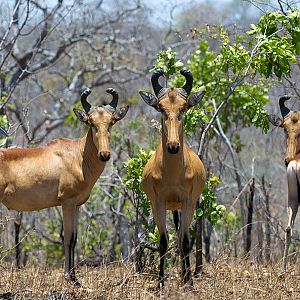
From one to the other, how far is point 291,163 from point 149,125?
3.80 meters

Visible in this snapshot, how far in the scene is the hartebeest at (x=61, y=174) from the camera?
9.91 metres

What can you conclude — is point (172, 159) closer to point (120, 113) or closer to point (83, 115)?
point (120, 113)

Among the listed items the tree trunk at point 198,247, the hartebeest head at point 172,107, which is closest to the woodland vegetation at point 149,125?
the tree trunk at point 198,247

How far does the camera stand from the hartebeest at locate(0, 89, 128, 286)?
991 centimetres

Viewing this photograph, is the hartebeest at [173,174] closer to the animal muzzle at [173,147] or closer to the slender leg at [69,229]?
the animal muzzle at [173,147]

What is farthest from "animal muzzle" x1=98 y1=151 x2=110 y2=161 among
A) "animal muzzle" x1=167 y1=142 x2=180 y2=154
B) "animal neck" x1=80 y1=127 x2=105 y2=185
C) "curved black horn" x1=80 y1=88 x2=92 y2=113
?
"animal muzzle" x1=167 y1=142 x2=180 y2=154

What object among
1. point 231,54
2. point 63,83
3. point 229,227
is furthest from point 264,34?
point 63,83

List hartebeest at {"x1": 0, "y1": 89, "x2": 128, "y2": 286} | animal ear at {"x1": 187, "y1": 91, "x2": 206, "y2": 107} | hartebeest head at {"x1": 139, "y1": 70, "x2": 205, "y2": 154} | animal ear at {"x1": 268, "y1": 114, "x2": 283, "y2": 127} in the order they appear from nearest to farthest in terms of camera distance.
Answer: hartebeest head at {"x1": 139, "y1": 70, "x2": 205, "y2": 154} < animal ear at {"x1": 187, "y1": 91, "x2": 206, "y2": 107} < hartebeest at {"x1": 0, "y1": 89, "x2": 128, "y2": 286} < animal ear at {"x1": 268, "y1": 114, "x2": 283, "y2": 127}

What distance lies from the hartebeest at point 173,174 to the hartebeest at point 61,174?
90cm

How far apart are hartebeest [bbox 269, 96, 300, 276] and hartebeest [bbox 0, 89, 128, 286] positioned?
224 cm

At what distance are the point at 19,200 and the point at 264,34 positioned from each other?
395cm

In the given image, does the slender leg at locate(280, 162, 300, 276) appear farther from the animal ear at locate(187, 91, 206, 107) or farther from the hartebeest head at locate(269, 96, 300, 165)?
the animal ear at locate(187, 91, 206, 107)

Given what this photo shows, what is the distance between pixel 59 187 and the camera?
10.0 metres

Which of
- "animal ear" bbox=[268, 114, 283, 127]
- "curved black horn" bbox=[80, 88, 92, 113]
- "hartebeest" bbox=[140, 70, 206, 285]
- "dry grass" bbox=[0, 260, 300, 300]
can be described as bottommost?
"dry grass" bbox=[0, 260, 300, 300]
